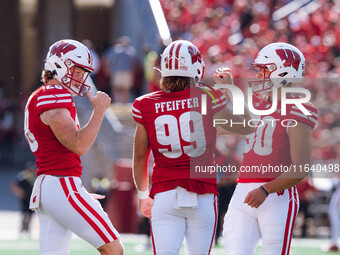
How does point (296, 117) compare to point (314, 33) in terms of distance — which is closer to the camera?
point (296, 117)

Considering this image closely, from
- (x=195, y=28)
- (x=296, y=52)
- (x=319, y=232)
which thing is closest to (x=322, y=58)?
(x=195, y=28)

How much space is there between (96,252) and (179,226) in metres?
5.56

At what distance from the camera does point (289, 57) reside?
5.42m

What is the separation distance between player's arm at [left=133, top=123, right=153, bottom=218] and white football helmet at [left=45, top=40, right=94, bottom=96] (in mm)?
549

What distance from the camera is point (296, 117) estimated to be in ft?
17.0

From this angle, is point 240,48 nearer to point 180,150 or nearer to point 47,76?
point 47,76

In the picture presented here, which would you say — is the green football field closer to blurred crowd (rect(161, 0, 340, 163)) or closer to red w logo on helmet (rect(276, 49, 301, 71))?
blurred crowd (rect(161, 0, 340, 163))

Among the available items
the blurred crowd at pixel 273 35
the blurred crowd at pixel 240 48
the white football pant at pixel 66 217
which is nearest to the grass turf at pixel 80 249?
the blurred crowd at pixel 240 48

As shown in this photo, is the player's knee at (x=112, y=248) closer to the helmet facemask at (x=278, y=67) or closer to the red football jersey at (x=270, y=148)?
the red football jersey at (x=270, y=148)

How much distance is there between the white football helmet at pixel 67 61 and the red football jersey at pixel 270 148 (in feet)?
4.14

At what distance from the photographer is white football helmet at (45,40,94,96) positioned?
5344mm

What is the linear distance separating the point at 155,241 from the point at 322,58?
1177 centimetres

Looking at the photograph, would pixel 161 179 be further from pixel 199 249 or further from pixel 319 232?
pixel 319 232

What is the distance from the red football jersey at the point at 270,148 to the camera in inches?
207
